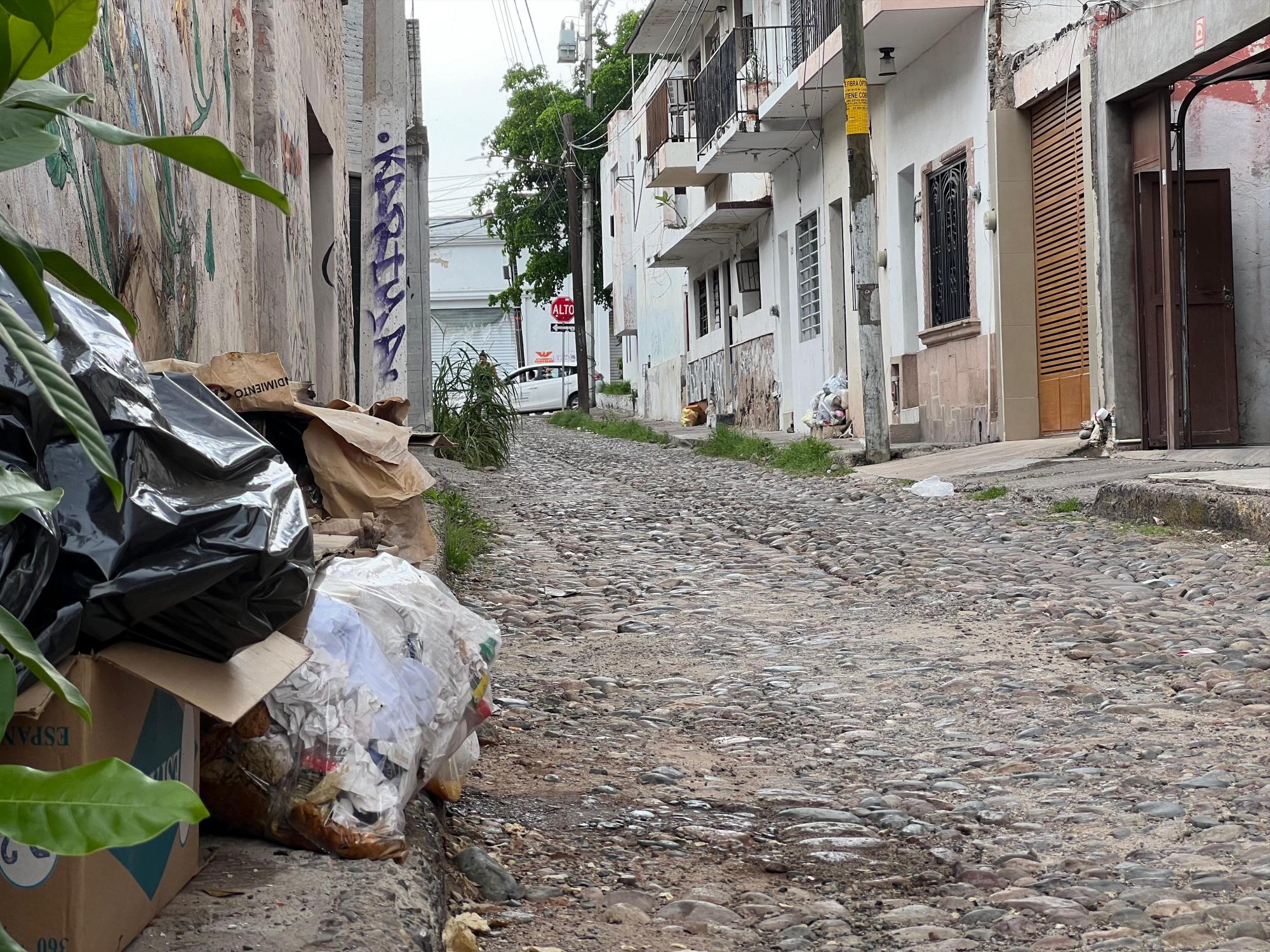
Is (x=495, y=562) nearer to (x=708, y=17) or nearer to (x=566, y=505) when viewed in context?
(x=566, y=505)

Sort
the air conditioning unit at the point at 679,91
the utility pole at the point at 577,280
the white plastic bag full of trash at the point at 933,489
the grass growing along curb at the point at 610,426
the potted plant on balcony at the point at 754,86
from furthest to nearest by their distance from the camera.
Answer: the utility pole at the point at 577,280 < the air conditioning unit at the point at 679,91 < the grass growing along curb at the point at 610,426 < the potted plant on balcony at the point at 754,86 < the white plastic bag full of trash at the point at 933,489

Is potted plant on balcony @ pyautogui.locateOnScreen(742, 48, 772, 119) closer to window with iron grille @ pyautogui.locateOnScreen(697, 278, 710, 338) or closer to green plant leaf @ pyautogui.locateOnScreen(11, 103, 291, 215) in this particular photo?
window with iron grille @ pyautogui.locateOnScreen(697, 278, 710, 338)

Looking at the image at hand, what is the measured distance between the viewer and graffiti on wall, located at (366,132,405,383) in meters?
9.95

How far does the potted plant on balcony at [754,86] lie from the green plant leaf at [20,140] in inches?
640

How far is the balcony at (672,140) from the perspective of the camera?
21.8 meters

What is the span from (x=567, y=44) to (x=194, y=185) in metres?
37.6

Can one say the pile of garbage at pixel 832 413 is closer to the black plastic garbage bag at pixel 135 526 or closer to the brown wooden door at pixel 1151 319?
the brown wooden door at pixel 1151 319

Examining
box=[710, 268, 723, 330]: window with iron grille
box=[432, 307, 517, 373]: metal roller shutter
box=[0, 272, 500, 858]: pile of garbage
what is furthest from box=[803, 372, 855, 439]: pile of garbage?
box=[432, 307, 517, 373]: metal roller shutter

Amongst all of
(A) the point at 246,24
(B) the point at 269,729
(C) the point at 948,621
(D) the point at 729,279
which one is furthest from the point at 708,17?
(B) the point at 269,729

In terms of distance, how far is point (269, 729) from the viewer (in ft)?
6.78

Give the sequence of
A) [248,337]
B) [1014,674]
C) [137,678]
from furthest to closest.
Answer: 1. [248,337]
2. [1014,674]
3. [137,678]

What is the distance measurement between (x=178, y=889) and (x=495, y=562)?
482cm

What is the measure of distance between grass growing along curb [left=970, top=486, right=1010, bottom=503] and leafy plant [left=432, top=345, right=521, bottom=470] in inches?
240

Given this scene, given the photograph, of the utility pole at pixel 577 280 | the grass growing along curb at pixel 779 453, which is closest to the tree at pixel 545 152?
the utility pole at pixel 577 280
